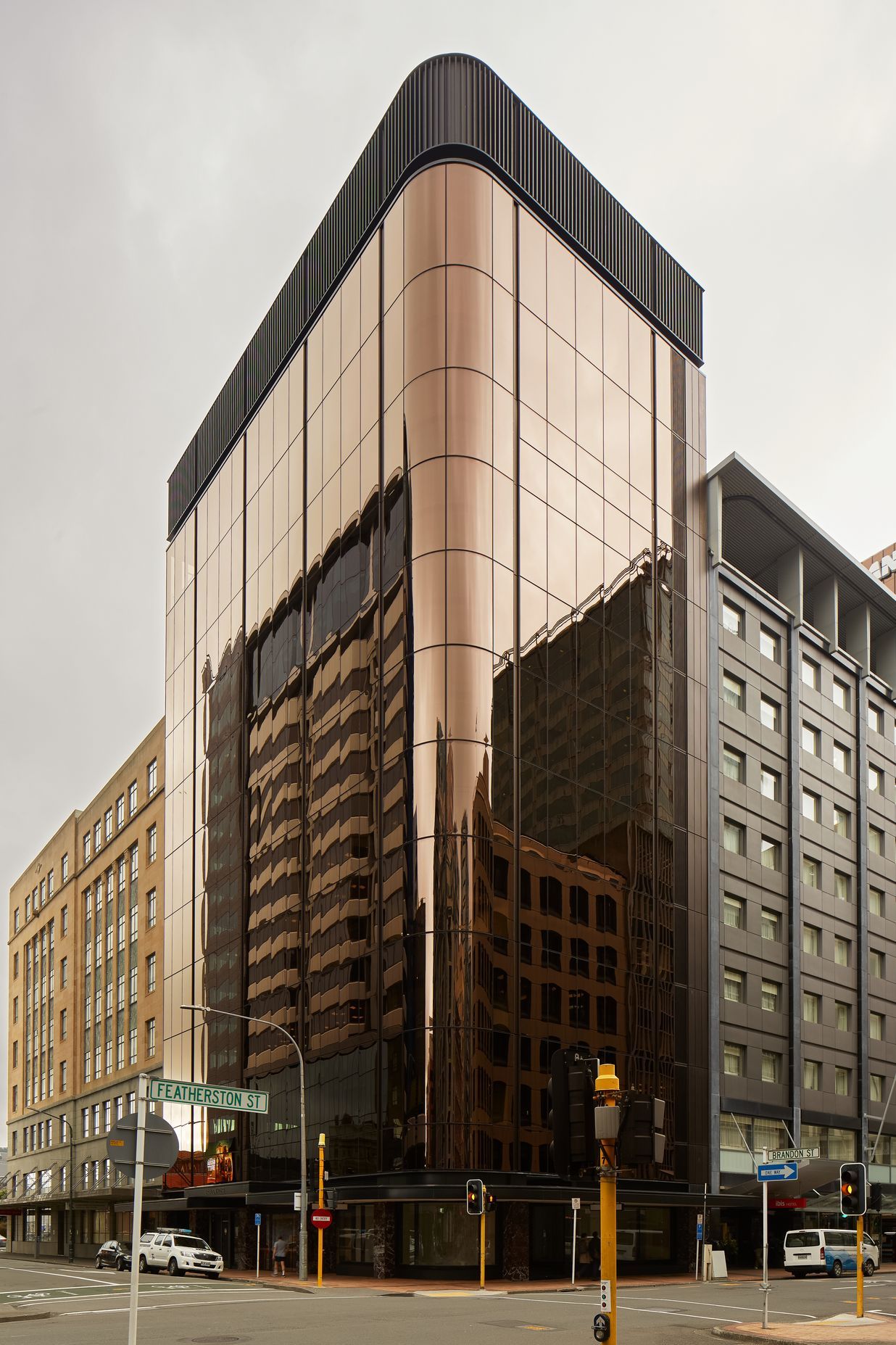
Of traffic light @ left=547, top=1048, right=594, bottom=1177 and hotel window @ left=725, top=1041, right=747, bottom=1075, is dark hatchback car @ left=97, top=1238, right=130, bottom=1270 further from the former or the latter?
traffic light @ left=547, top=1048, right=594, bottom=1177

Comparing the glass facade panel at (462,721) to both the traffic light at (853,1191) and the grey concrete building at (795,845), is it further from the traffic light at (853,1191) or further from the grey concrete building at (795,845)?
the traffic light at (853,1191)

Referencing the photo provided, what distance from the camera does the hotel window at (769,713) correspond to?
208 feet

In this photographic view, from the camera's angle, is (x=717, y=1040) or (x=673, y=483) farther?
(x=673, y=483)

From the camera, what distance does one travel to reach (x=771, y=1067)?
2387 inches

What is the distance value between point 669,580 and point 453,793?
17.6 meters

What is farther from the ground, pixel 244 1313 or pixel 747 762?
pixel 747 762

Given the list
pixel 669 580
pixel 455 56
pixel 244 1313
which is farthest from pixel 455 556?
pixel 244 1313

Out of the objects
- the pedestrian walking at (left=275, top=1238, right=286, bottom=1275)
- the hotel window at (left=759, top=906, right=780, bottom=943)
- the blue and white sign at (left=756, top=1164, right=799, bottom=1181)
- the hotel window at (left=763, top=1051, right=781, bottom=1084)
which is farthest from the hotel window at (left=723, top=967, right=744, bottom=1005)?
the blue and white sign at (left=756, top=1164, right=799, bottom=1181)

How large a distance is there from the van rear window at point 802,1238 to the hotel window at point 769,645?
25.1 metres

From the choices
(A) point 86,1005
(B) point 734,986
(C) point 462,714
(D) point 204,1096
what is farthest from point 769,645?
(A) point 86,1005

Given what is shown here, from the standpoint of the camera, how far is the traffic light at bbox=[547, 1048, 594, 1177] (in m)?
13.1

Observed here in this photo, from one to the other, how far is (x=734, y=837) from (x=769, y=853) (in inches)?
128

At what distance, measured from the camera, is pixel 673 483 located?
197 ft

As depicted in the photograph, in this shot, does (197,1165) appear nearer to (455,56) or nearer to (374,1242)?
(374,1242)
